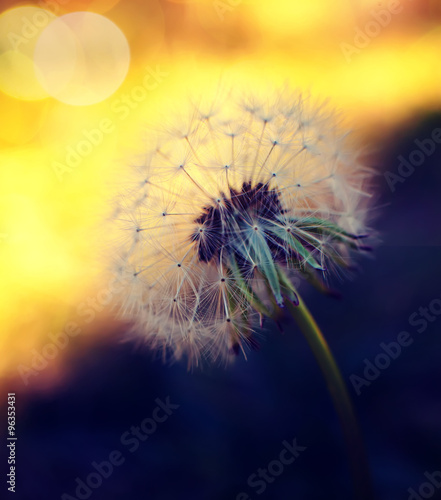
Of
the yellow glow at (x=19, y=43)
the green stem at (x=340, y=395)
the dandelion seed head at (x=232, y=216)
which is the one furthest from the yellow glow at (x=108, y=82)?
the green stem at (x=340, y=395)

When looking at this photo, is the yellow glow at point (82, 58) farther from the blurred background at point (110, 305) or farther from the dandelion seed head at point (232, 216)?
the dandelion seed head at point (232, 216)

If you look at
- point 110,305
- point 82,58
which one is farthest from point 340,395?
point 82,58

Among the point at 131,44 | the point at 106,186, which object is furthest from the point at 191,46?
the point at 106,186

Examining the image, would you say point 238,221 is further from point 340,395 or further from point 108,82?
point 108,82

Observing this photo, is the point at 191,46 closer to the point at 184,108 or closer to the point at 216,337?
the point at 184,108

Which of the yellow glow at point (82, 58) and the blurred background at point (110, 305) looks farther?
the yellow glow at point (82, 58)

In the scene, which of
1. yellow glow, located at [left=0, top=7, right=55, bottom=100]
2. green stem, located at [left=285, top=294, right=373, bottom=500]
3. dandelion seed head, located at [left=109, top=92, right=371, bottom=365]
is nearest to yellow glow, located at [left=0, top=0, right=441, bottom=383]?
yellow glow, located at [left=0, top=7, right=55, bottom=100]
